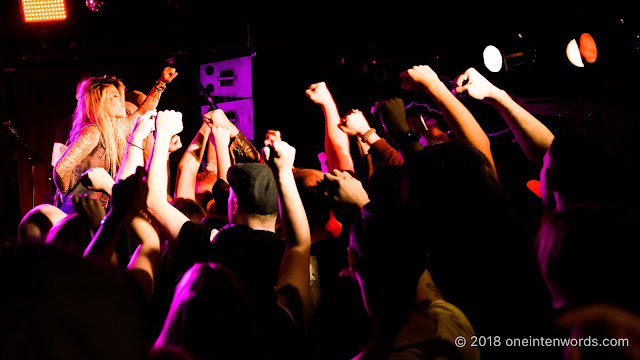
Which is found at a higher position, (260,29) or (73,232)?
(260,29)

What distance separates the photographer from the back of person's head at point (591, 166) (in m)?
1.48

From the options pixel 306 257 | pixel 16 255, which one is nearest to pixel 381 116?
pixel 306 257

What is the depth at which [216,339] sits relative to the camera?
1.08 meters

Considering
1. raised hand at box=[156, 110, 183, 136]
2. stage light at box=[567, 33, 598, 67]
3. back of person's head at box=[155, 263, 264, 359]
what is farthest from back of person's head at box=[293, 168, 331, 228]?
stage light at box=[567, 33, 598, 67]

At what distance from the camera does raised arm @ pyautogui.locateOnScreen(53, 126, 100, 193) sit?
3.78m

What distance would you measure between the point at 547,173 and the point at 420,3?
434 cm

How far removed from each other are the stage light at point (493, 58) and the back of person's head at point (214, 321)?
3577 mm

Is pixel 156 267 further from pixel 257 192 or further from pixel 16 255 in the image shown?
pixel 16 255

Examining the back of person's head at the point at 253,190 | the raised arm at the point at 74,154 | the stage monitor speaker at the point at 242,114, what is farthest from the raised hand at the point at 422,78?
the stage monitor speaker at the point at 242,114

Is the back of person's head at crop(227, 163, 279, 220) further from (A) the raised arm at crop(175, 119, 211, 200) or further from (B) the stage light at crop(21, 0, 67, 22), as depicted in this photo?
(B) the stage light at crop(21, 0, 67, 22)

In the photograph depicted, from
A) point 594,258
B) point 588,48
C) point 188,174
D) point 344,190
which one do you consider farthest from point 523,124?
point 188,174

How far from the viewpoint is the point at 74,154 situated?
12.6 feet

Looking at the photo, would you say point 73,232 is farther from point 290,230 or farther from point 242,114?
point 242,114

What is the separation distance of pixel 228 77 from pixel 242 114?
→ 0.53 metres
